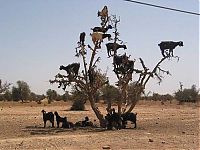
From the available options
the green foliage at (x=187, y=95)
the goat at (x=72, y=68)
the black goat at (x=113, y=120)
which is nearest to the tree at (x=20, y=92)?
the green foliage at (x=187, y=95)

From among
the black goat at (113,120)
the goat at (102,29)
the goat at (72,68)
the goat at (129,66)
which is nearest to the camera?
the black goat at (113,120)

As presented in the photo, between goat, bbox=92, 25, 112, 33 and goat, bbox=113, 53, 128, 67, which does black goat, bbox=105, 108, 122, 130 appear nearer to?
goat, bbox=113, 53, 128, 67

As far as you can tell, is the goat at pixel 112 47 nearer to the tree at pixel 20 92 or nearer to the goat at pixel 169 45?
the goat at pixel 169 45

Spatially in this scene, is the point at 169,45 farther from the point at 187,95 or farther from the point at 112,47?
the point at 187,95

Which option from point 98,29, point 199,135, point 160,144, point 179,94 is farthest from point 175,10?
point 179,94

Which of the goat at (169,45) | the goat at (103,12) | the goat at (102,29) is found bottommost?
the goat at (169,45)

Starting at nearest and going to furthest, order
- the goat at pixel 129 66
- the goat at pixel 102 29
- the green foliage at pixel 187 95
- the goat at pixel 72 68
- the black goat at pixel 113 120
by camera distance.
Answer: the black goat at pixel 113 120 < the goat at pixel 102 29 < the goat at pixel 72 68 < the goat at pixel 129 66 < the green foliage at pixel 187 95

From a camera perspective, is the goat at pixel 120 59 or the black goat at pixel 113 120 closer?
the black goat at pixel 113 120

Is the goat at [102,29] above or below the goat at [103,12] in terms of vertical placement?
below

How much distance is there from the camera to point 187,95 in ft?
326

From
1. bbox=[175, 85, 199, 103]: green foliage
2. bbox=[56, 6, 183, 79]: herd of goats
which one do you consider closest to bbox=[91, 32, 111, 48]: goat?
bbox=[56, 6, 183, 79]: herd of goats

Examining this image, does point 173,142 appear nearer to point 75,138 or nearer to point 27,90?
point 75,138

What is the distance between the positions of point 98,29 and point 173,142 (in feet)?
33.9

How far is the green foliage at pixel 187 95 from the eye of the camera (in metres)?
97.4
